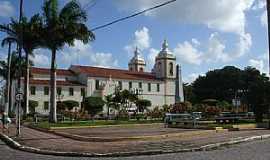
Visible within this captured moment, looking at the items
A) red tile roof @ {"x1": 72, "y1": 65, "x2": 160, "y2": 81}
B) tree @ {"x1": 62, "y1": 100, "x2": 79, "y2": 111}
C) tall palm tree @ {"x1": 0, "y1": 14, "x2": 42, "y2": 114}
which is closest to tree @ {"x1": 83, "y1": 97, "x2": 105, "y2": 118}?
tree @ {"x1": 62, "y1": 100, "x2": 79, "y2": 111}

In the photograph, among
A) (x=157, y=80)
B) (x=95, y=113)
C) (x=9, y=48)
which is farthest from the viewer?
(x=157, y=80)

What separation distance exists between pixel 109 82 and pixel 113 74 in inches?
124

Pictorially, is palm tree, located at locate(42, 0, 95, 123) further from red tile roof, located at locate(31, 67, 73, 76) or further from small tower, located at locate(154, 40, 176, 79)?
small tower, located at locate(154, 40, 176, 79)

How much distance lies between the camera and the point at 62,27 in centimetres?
3550

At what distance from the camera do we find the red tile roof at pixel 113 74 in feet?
260

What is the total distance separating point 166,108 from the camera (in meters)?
52.6

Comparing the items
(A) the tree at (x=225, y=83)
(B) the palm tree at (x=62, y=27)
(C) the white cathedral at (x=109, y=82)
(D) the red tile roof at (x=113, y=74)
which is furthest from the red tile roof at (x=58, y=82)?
(B) the palm tree at (x=62, y=27)

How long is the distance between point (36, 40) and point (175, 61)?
180 feet

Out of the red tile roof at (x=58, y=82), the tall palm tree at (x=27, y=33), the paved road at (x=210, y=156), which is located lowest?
the paved road at (x=210, y=156)

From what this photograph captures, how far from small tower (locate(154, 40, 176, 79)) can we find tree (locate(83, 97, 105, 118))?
2083 cm

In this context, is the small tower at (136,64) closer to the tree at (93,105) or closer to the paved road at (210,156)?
the tree at (93,105)

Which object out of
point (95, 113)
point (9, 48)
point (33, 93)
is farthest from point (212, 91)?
point (9, 48)

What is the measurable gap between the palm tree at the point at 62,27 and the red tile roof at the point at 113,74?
4108cm

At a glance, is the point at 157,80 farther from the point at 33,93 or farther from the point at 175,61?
the point at 33,93
